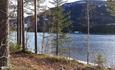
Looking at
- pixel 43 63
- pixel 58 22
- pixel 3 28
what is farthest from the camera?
pixel 58 22

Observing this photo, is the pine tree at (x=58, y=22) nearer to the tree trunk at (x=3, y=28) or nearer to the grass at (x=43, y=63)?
the grass at (x=43, y=63)

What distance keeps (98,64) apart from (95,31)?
112m

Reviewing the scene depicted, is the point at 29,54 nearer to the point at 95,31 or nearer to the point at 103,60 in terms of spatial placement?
the point at 103,60

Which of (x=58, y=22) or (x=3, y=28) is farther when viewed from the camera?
(x=58, y=22)

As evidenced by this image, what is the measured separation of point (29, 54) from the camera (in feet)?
59.3

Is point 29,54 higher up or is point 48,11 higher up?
point 48,11

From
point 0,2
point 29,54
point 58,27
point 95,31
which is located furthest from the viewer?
point 95,31

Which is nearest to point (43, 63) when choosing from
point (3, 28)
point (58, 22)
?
point (3, 28)

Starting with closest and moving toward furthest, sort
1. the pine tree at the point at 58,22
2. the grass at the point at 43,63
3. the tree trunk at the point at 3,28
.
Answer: the tree trunk at the point at 3,28 < the grass at the point at 43,63 < the pine tree at the point at 58,22

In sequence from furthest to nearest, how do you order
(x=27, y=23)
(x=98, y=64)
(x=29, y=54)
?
1. (x=27, y=23)
2. (x=29, y=54)
3. (x=98, y=64)

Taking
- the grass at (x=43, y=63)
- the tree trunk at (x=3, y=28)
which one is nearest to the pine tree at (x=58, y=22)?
the grass at (x=43, y=63)

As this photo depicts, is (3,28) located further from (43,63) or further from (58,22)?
(58,22)

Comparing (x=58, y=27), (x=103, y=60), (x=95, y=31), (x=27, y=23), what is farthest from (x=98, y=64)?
(x=95, y=31)

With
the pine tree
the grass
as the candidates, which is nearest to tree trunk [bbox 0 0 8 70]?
the grass
